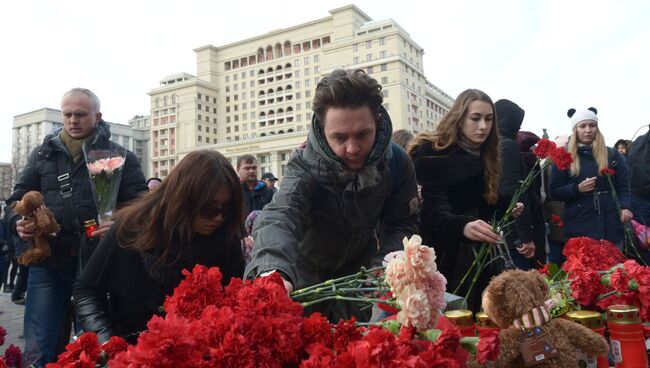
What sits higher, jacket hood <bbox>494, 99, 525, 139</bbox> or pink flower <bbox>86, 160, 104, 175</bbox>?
jacket hood <bbox>494, 99, 525, 139</bbox>

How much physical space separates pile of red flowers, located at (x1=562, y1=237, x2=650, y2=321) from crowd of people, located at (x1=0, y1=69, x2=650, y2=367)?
328 mm

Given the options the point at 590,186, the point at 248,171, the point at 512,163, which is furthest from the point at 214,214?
the point at 248,171

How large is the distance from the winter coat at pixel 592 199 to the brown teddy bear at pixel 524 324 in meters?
3.63

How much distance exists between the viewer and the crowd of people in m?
1.71

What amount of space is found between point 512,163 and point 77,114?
3.08 meters

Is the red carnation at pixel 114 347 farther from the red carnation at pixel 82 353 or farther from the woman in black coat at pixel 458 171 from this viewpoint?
the woman in black coat at pixel 458 171

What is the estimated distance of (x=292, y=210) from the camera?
1676mm

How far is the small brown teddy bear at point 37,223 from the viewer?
2.86 m

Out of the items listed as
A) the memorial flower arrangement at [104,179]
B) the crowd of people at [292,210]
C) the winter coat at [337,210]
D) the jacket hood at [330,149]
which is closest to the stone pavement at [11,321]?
the crowd of people at [292,210]

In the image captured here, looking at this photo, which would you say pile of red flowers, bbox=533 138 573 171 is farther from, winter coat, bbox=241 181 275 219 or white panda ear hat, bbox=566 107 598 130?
winter coat, bbox=241 181 275 219

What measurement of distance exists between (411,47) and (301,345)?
6743 cm

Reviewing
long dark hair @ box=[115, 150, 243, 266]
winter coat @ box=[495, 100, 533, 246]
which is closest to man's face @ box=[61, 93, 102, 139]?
long dark hair @ box=[115, 150, 243, 266]

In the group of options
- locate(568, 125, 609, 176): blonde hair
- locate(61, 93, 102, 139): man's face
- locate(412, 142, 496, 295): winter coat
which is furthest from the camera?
locate(568, 125, 609, 176): blonde hair

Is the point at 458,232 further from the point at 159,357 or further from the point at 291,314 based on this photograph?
the point at 159,357
